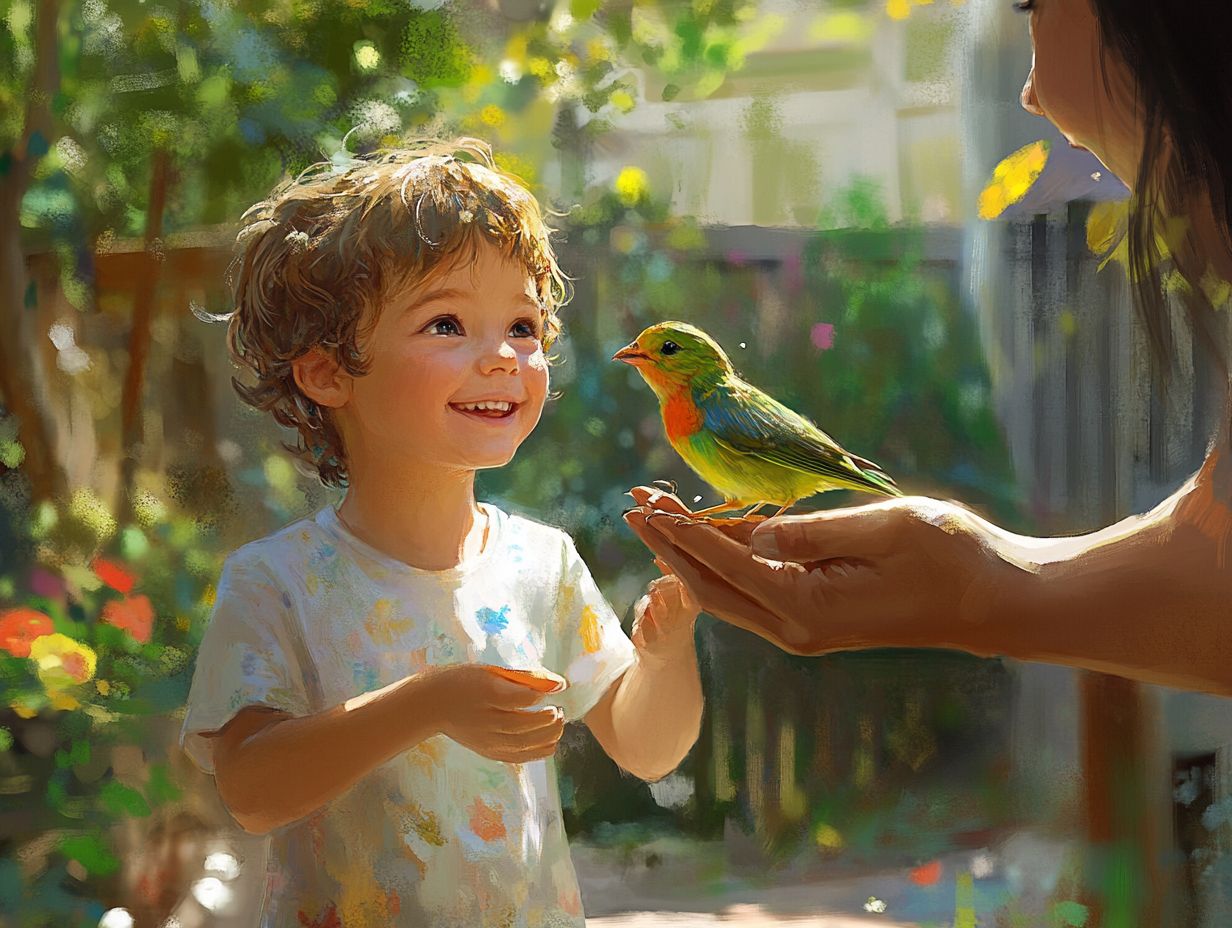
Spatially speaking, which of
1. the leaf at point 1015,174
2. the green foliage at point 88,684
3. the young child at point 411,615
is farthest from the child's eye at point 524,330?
the green foliage at point 88,684

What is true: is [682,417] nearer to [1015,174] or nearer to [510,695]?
[510,695]

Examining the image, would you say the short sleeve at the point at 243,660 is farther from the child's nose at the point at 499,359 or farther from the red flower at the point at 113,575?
the red flower at the point at 113,575

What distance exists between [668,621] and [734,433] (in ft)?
0.66

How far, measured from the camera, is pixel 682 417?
0.84 meters

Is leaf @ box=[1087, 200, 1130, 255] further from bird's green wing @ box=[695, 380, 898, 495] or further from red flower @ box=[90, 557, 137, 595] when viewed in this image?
red flower @ box=[90, 557, 137, 595]

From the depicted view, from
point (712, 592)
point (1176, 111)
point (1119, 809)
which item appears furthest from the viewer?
point (1119, 809)

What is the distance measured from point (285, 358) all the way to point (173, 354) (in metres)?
0.48

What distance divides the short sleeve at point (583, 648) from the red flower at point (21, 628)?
0.72 m

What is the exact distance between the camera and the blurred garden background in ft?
4.06

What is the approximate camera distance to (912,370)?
1.34 meters

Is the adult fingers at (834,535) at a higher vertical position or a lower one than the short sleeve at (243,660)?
higher

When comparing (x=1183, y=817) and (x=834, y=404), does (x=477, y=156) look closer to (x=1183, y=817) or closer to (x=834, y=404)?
(x=834, y=404)

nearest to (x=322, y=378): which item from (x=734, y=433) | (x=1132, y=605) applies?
(x=734, y=433)

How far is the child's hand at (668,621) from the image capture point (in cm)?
95
